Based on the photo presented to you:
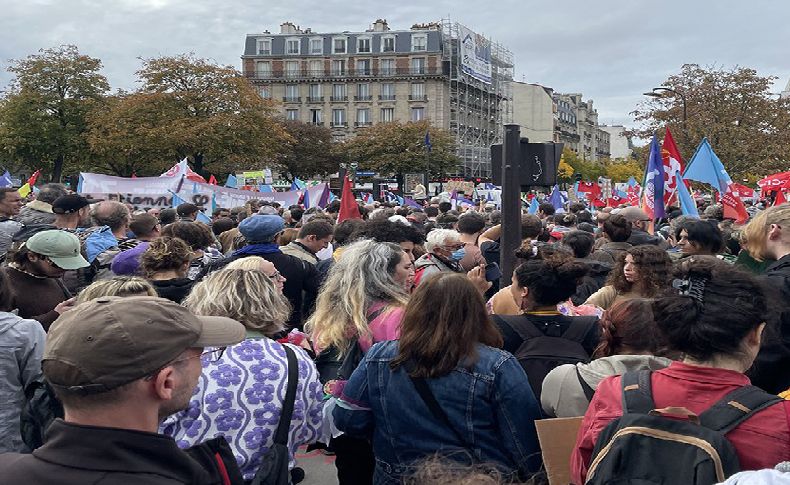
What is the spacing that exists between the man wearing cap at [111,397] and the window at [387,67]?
74713 mm

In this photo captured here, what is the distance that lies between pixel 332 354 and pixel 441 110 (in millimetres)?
70467

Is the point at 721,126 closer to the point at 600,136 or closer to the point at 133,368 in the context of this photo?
the point at 133,368

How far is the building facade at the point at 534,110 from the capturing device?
93125 mm

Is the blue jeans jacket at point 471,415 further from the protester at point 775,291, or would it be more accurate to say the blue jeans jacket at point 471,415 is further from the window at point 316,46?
the window at point 316,46

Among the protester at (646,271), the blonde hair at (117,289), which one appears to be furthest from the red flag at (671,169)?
the blonde hair at (117,289)

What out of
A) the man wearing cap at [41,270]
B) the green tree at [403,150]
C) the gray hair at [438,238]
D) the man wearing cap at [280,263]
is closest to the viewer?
the man wearing cap at [41,270]

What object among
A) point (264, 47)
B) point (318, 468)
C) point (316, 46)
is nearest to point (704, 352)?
point (318, 468)

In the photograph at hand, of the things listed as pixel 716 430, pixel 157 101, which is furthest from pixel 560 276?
pixel 157 101

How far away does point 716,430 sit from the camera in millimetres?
2150

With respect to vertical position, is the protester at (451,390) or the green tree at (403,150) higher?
the green tree at (403,150)

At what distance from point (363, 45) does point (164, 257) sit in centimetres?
7482

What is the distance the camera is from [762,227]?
4039 mm

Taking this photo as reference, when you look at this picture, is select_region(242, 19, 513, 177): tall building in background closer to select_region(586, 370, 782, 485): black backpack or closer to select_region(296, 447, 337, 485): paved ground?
select_region(296, 447, 337, 485): paved ground

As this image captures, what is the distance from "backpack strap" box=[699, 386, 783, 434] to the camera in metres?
2.15
